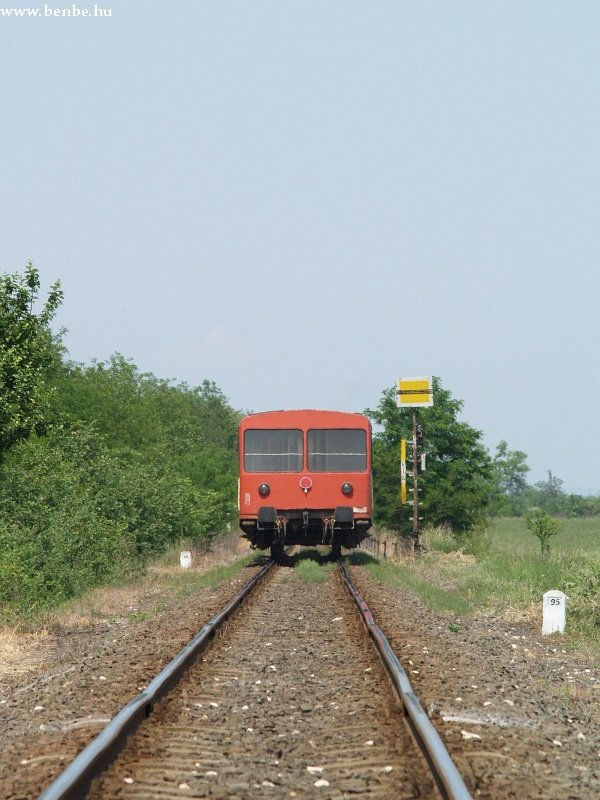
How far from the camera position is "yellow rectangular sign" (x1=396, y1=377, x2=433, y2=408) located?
32844 mm

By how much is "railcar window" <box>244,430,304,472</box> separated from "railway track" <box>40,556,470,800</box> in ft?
40.9

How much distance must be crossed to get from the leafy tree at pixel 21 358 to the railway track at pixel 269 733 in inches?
310

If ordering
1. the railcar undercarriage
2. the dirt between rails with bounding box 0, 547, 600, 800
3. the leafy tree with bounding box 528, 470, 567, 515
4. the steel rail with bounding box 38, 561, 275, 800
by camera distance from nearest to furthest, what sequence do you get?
the steel rail with bounding box 38, 561, 275, 800 → the dirt between rails with bounding box 0, 547, 600, 800 → the railcar undercarriage → the leafy tree with bounding box 528, 470, 567, 515

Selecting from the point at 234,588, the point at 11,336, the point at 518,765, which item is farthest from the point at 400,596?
the point at 518,765

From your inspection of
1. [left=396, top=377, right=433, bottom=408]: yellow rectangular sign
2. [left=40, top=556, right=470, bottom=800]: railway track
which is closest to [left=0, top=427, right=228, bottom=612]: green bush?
[left=40, top=556, right=470, bottom=800]: railway track

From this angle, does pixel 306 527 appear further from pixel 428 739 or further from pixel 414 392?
pixel 428 739

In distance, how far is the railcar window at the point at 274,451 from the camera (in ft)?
76.8

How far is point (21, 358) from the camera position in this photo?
17594 mm

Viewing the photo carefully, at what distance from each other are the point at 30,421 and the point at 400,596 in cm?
681

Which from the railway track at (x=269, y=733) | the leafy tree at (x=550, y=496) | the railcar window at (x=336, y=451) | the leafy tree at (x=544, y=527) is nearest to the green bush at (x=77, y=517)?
the railcar window at (x=336, y=451)

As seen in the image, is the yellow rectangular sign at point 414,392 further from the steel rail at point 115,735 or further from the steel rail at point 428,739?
the steel rail at point 428,739

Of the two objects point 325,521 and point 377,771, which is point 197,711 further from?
point 325,521

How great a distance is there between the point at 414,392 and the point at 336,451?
Answer: 9.96 metres

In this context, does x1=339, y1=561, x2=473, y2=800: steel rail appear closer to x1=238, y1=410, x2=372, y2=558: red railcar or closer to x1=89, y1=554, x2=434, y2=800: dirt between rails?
x1=89, y1=554, x2=434, y2=800: dirt between rails
